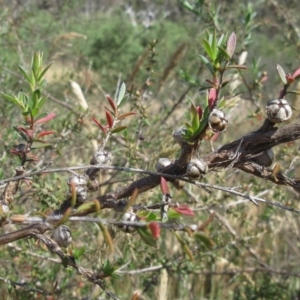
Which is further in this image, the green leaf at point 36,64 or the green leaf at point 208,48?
the green leaf at point 36,64

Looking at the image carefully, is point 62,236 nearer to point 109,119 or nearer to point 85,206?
point 85,206

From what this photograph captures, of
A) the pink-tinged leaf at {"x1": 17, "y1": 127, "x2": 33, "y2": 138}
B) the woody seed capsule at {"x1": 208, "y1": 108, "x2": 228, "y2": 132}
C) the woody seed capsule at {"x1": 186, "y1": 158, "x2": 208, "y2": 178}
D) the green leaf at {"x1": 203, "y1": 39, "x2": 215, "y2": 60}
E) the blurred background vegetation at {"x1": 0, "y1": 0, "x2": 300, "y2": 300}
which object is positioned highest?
the green leaf at {"x1": 203, "y1": 39, "x2": 215, "y2": 60}

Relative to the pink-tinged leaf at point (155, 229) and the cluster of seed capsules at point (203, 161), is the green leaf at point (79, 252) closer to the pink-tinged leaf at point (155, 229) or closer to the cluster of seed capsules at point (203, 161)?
the cluster of seed capsules at point (203, 161)

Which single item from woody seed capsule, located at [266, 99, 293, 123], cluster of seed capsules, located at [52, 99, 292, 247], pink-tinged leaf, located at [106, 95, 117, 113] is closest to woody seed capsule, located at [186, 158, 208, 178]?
cluster of seed capsules, located at [52, 99, 292, 247]

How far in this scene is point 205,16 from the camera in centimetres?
242

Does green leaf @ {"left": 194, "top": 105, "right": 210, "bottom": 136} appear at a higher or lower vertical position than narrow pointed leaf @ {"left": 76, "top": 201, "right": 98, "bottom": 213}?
higher

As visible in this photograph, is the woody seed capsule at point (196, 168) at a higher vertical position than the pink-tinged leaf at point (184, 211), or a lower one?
higher

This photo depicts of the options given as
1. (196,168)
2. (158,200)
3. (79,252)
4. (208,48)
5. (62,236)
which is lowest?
(158,200)

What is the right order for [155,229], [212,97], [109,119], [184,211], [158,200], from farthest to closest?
[158,200] → [109,119] → [212,97] → [184,211] → [155,229]

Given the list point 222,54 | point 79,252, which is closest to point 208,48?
point 222,54

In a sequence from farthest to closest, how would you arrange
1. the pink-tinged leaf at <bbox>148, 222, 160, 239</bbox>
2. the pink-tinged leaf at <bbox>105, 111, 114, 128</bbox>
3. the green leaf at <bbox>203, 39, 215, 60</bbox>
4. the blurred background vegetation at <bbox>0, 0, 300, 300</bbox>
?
the blurred background vegetation at <bbox>0, 0, 300, 300</bbox>, the pink-tinged leaf at <bbox>105, 111, 114, 128</bbox>, the green leaf at <bbox>203, 39, 215, 60</bbox>, the pink-tinged leaf at <bbox>148, 222, 160, 239</bbox>

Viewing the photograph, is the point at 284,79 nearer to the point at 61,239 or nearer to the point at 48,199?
the point at 61,239

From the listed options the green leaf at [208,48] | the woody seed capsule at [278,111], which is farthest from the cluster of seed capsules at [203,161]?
the green leaf at [208,48]

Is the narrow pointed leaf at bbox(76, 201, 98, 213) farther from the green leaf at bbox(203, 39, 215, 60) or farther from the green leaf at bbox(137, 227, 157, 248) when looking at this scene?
the green leaf at bbox(203, 39, 215, 60)
